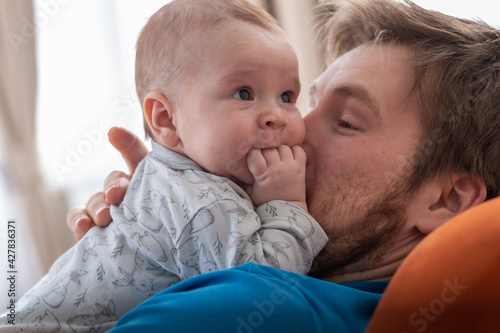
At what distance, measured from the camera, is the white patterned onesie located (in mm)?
1111

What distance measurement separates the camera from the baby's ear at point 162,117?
129cm

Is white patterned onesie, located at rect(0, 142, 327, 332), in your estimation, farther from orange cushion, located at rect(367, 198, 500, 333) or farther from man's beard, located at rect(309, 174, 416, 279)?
orange cushion, located at rect(367, 198, 500, 333)

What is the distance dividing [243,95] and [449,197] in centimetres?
63

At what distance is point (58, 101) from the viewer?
12.0 ft

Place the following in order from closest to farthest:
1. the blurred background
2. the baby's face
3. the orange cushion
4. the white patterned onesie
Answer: the orange cushion → the white patterned onesie → the baby's face → the blurred background

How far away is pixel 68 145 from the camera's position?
3656mm

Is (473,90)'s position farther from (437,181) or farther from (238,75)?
(238,75)

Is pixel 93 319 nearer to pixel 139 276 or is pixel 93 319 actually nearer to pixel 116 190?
pixel 139 276

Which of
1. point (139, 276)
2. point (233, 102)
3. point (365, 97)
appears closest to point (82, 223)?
point (139, 276)

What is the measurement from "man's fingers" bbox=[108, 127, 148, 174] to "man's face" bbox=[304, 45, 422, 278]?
0.60 metres

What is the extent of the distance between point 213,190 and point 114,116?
2.67 m

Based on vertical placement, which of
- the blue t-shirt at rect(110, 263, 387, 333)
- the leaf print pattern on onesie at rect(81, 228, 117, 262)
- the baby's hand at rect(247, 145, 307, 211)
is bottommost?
the leaf print pattern on onesie at rect(81, 228, 117, 262)

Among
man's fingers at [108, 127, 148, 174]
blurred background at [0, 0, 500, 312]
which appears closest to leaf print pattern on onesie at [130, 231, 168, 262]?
man's fingers at [108, 127, 148, 174]

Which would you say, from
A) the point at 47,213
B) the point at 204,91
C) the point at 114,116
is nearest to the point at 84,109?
the point at 114,116
